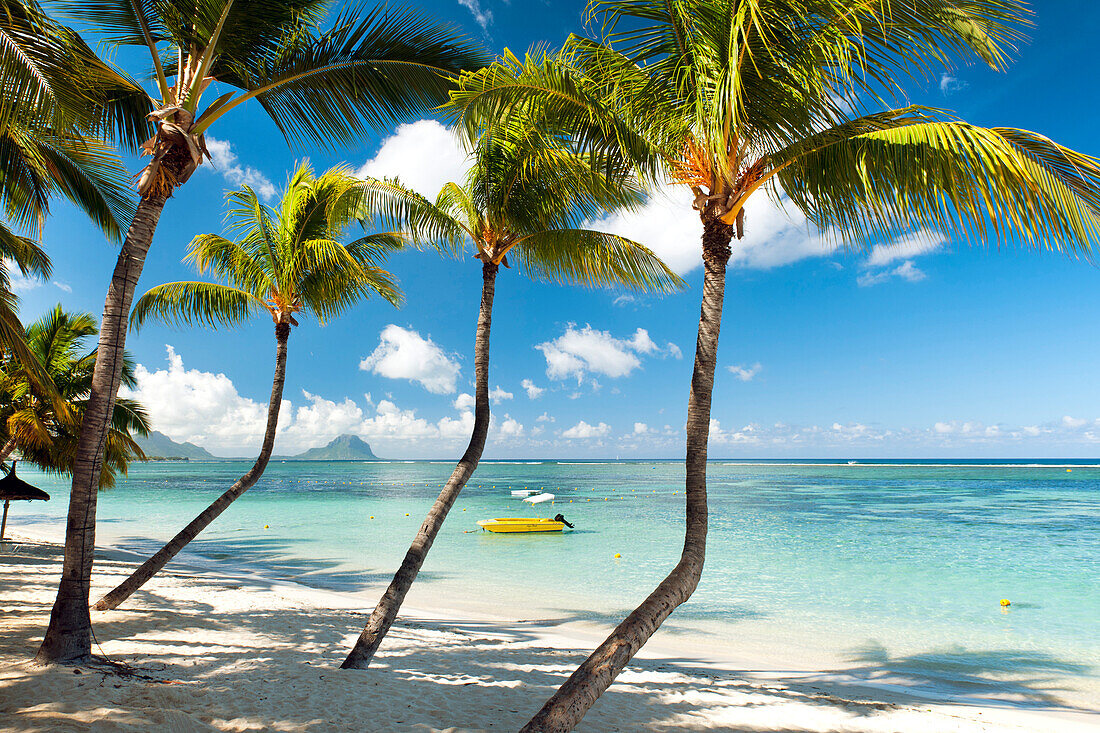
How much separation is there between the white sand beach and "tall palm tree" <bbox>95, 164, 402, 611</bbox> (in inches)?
54.2

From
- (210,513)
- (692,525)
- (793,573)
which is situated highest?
(692,525)

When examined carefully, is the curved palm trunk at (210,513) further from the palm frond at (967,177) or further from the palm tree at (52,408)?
the palm frond at (967,177)

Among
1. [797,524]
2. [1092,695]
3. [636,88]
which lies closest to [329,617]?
[636,88]

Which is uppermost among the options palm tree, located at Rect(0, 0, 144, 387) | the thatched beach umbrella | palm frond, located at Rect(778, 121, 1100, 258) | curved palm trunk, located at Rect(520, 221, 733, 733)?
palm tree, located at Rect(0, 0, 144, 387)

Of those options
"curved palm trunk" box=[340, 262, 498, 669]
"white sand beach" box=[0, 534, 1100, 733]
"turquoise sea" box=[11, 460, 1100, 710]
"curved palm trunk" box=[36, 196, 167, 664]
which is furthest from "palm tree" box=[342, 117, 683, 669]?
"turquoise sea" box=[11, 460, 1100, 710]

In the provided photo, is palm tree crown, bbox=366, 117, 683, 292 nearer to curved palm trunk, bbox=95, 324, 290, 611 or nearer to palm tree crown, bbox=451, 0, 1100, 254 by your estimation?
palm tree crown, bbox=451, 0, 1100, 254

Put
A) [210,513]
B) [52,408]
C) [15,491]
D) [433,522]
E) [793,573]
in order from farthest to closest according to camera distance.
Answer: [793,573]
[15,491]
[52,408]
[210,513]
[433,522]

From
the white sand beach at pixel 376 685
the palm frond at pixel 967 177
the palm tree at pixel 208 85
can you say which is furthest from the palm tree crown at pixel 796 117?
the white sand beach at pixel 376 685

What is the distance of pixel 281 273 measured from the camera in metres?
8.11

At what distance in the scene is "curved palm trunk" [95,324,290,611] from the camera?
7.16 metres

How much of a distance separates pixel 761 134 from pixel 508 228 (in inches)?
116

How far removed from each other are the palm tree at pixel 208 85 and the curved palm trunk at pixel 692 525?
10.3 ft

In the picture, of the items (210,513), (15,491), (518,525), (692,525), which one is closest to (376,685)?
(692,525)

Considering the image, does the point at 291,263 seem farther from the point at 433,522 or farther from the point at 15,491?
the point at 15,491
